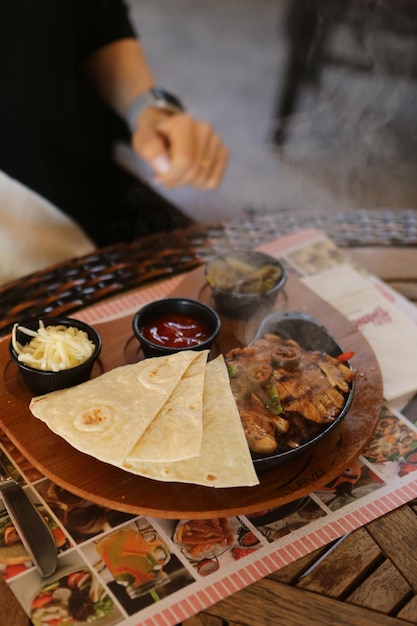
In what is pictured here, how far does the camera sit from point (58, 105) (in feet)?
7.83

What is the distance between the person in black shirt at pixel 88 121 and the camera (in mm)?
2246

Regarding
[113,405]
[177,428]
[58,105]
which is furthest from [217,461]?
[58,105]

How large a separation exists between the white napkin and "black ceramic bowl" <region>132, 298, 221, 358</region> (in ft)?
1.74

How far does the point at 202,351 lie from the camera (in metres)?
1.66

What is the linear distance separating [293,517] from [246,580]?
0.66 ft

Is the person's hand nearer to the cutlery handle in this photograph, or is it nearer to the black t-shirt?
the black t-shirt

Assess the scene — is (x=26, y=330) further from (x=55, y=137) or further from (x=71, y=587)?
(x=55, y=137)

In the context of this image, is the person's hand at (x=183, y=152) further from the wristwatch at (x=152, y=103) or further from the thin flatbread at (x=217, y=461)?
the thin flatbread at (x=217, y=461)

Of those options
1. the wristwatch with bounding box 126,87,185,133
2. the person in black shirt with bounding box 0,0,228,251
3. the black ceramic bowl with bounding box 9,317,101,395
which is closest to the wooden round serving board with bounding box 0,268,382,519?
the black ceramic bowl with bounding box 9,317,101,395

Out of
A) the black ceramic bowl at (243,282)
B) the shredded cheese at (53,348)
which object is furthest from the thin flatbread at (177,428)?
the black ceramic bowl at (243,282)

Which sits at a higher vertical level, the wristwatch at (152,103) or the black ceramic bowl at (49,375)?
the wristwatch at (152,103)

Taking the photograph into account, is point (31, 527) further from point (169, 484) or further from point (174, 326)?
point (174, 326)

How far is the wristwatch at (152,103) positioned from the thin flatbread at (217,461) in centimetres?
145

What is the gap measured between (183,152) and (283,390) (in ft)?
3.39
